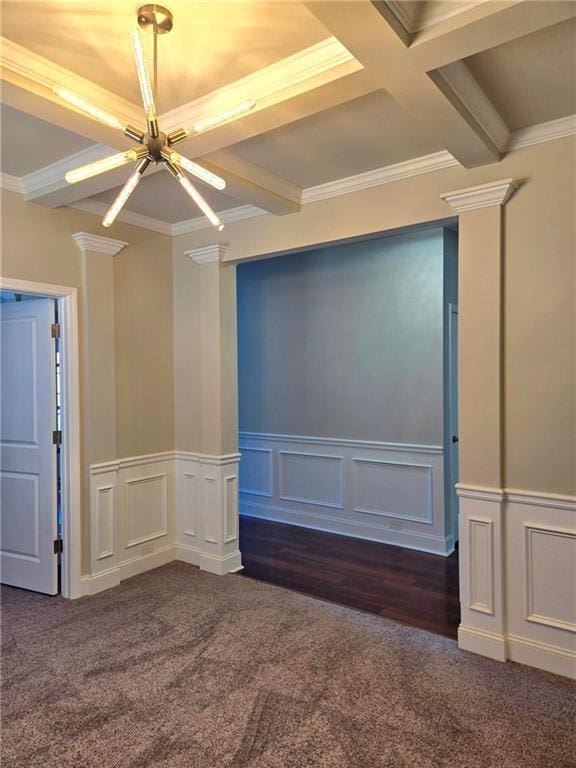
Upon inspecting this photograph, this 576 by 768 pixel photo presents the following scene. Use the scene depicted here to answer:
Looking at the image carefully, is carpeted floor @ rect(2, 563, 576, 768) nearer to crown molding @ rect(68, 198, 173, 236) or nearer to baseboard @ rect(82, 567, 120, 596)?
baseboard @ rect(82, 567, 120, 596)

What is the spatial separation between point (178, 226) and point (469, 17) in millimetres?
2984

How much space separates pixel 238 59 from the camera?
2.02 metres

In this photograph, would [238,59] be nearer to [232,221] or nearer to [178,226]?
[232,221]

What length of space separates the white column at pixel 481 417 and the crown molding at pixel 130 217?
7.66ft

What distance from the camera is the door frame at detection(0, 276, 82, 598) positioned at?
11.6 ft

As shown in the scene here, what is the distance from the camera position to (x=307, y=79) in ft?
6.71

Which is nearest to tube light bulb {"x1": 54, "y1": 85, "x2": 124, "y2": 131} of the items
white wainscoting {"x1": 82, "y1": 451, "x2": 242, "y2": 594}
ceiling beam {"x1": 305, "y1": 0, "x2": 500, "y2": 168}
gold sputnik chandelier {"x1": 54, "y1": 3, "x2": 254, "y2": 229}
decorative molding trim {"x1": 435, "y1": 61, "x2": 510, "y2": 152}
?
gold sputnik chandelier {"x1": 54, "y1": 3, "x2": 254, "y2": 229}

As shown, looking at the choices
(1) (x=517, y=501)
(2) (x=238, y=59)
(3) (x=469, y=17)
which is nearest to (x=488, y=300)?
(1) (x=517, y=501)

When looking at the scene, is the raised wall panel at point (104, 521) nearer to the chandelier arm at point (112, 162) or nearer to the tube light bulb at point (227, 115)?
the chandelier arm at point (112, 162)

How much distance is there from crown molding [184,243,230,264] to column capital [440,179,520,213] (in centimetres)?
174

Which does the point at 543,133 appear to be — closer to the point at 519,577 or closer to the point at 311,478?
the point at 519,577

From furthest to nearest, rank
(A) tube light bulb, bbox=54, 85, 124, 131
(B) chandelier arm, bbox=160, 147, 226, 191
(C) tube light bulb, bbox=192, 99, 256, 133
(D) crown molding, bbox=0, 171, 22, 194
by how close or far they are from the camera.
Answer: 1. (D) crown molding, bbox=0, 171, 22, 194
2. (B) chandelier arm, bbox=160, 147, 226, 191
3. (C) tube light bulb, bbox=192, 99, 256, 133
4. (A) tube light bulb, bbox=54, 85, 124, 131

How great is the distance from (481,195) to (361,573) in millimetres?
2838

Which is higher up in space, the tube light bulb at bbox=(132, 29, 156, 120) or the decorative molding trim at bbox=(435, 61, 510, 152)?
the decorative molding trim at bbox=(435, 61, 510, 152)
